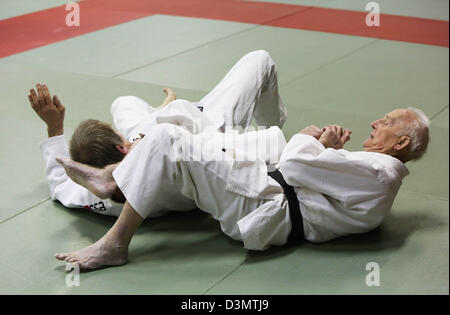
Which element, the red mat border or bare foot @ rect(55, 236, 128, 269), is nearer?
bare foot @ rect(55, 236, 128, 269)

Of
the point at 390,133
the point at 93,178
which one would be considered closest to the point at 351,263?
the point at 390,133

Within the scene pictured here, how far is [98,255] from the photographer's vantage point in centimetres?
297

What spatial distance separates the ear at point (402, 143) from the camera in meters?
3.10

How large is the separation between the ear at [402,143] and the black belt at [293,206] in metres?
0.56

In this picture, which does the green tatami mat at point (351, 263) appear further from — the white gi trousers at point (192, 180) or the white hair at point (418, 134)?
the white hair at point (418, 134)

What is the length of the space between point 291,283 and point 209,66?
385 cm

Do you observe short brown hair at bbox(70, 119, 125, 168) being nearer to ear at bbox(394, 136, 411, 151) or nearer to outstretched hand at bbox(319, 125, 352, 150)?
outstretched hand at bbox(319, 125, 352, 150)

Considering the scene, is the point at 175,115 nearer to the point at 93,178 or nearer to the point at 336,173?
the point at 93,178

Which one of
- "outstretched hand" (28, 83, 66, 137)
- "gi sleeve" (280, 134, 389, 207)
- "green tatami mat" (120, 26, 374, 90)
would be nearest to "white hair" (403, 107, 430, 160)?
"gi sleeve" (280, 134, 389, 207)

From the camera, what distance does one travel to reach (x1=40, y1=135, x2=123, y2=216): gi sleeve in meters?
3.44

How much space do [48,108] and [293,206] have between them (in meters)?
1.52
